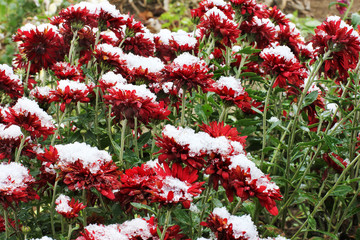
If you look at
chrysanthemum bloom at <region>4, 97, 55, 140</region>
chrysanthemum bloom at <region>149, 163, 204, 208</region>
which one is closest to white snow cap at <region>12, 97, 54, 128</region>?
chrysanthemum bloom at <region>4, 97, 55, 140</region>

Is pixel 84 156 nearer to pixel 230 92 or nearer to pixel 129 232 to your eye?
pixel 129 232

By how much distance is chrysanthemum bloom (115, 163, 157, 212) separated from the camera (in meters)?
1.09

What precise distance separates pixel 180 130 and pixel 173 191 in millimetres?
212

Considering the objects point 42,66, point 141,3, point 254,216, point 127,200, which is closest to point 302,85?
point 254,216

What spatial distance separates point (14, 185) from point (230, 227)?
0.65 m

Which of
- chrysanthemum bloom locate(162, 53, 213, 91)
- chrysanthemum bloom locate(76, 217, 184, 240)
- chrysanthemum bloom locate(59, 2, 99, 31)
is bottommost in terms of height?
chrysanthemum bloom locate(76, 217, 184, 240)

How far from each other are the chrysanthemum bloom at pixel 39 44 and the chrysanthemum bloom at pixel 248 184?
117 centimetres

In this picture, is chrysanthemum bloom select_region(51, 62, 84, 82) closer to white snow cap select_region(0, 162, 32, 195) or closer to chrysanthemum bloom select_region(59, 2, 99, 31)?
chrysanthemum bloom select_region(59, 2, 99, 31)

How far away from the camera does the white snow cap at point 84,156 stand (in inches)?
43.8

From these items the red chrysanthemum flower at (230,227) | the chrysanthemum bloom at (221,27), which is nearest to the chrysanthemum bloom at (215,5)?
the chrysanthemum bloom at (221,27)

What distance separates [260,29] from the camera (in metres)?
1.94

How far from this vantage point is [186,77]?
1390 mm

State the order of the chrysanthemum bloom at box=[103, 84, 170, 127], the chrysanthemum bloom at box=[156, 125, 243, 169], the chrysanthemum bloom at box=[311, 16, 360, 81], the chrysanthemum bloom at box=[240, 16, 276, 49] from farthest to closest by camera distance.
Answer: the chrysanthemum bloom at box=[240, 16, 276, 49]
the chrysanthemum bloom at box=[311, 16, 360, 81]
the chrysanthemum bloom at box=[103, 84, 170, 127]
the chrysanthemum bloom at box=[156, 125, 243, 169]

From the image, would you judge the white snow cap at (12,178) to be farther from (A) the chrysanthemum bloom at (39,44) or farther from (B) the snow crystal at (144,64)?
(A) the chrysanthemum bloom at (39,44)
